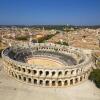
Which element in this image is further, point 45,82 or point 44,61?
point 44,61

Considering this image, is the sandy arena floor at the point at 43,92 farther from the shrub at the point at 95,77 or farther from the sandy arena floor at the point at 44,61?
the sandy arena floor at the point at 44,61

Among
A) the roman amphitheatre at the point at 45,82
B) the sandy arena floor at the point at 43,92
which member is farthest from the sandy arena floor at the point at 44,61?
the sandy arena floor at the point at 43,92

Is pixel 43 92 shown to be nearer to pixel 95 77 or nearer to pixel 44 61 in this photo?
pixel 95 77

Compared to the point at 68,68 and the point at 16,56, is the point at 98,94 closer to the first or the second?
the point at 68,68

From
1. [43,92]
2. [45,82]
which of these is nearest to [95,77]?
[45,82]

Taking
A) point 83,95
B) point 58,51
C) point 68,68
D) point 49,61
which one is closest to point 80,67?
point 68,68

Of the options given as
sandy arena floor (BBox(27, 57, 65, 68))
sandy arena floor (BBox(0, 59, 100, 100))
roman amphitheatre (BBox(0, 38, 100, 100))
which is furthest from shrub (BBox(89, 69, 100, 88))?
sandy arena floor (BBox(27, 57, 65, 68))

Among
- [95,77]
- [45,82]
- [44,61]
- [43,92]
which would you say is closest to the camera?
[43,92]

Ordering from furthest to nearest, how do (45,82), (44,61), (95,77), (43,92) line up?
(44,61)
(95,77)
(45,82)
(43,92)

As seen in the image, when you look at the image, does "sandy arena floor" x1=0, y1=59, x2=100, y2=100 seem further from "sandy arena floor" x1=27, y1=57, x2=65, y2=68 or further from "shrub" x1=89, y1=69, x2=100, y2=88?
"sandy arena floor" x1=27, y1=57, x2=65, y2=68
